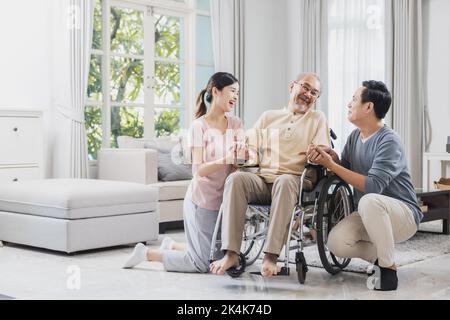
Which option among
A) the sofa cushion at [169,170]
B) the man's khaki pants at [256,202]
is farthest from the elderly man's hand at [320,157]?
the sofa cushion at [169,170]

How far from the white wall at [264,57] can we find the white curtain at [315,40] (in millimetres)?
308

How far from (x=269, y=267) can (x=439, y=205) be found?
2.40m

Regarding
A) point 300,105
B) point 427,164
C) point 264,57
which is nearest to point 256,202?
point 300,105

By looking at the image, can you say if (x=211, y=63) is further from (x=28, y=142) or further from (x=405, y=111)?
(x=28, y=142)

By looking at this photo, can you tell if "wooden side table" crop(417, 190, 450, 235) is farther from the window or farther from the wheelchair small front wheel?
the window

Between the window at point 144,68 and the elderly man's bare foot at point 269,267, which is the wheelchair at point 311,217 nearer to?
the elderly man's bare foot at point 269,267

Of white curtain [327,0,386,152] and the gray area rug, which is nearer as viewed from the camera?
the gray area rug

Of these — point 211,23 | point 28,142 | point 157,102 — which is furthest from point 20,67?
point 211,23

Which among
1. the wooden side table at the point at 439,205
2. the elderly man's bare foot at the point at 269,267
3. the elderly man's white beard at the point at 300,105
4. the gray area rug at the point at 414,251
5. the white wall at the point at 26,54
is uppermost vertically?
the white wall at the point at 26,54

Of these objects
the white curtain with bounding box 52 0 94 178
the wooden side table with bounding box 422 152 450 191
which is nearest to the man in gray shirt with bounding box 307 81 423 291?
the white curtain with bounding box 52 0 94 178

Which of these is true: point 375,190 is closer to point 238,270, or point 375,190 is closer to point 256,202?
point 256,202

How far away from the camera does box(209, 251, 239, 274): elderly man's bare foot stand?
3.19 meters

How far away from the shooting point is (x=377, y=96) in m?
3.37

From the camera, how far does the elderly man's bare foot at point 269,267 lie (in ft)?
10.2
